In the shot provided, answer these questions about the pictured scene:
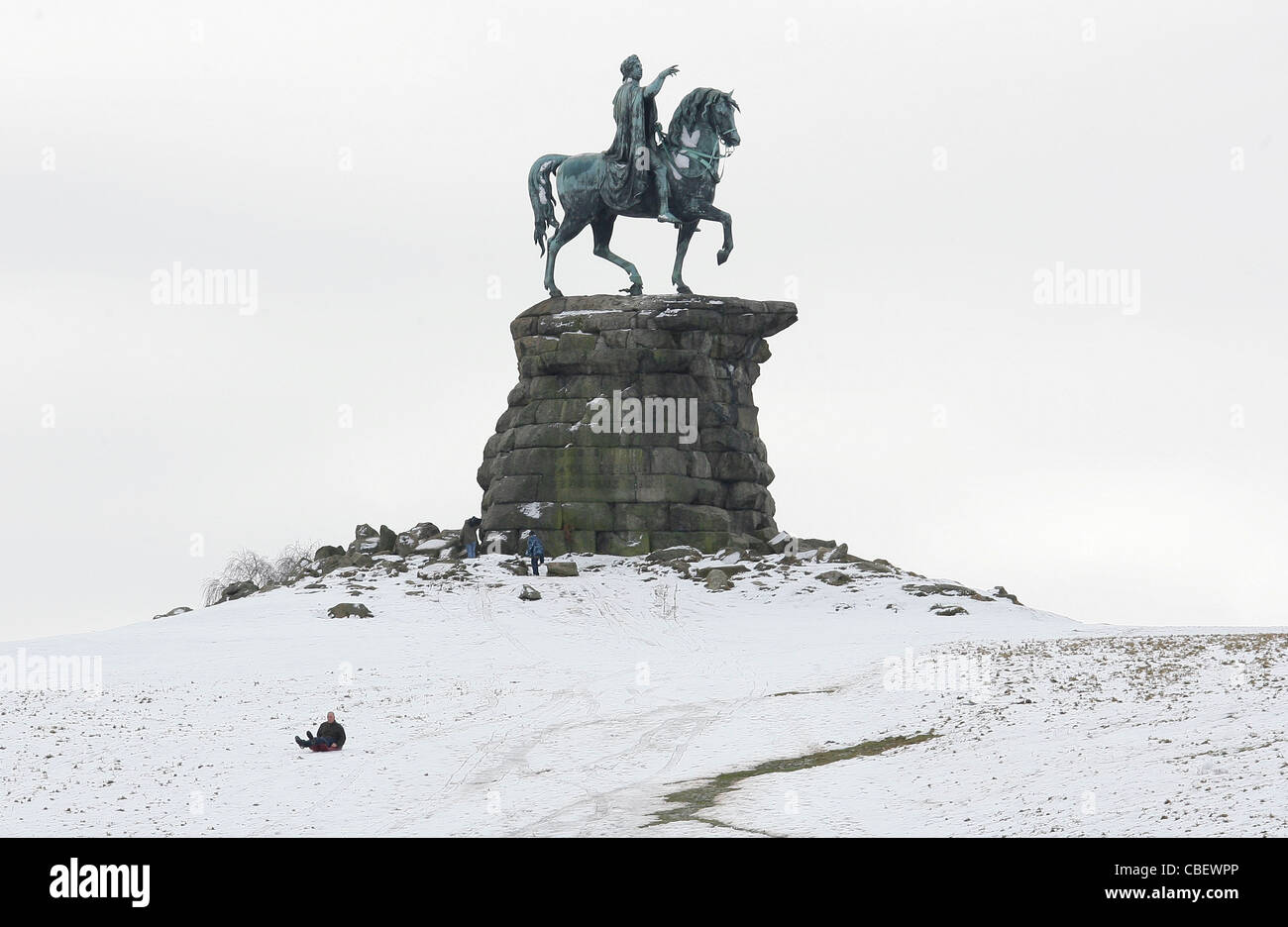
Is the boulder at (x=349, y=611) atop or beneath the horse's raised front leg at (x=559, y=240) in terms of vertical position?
beneath

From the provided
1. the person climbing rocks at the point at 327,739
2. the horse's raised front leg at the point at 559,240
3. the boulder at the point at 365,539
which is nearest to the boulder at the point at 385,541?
the boulder at the point at 365,539

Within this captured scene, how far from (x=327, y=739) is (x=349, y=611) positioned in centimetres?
1390

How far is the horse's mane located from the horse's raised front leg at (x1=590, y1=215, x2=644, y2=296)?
10.3 ft

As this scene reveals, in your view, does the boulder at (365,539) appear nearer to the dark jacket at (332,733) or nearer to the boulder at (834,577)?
the boulder at (834,577)

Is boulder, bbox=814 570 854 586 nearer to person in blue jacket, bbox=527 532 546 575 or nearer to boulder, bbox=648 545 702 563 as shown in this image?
boulder, bbox=648 545 702 563

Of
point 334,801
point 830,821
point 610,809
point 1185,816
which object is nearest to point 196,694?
point 334,801

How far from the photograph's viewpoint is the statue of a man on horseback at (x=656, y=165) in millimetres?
45062

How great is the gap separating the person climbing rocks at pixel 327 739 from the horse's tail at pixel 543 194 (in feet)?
79.9

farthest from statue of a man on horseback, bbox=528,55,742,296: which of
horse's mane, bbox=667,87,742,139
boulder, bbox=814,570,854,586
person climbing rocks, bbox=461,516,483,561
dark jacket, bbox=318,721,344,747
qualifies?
dark jacket, bbox=318,721,344,747

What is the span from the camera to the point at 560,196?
46.7m

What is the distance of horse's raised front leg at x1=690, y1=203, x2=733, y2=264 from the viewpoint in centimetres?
4566

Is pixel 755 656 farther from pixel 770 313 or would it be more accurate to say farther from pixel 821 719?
pixel 770 313

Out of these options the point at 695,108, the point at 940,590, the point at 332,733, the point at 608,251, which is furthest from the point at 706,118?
the point at 332,733
